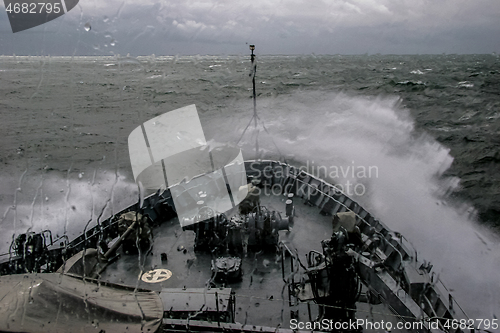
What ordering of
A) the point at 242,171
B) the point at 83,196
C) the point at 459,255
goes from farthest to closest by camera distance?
the point at 83,196 → the point at 459,255 → the point at 242,171

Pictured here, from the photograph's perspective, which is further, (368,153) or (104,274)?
(368,153)

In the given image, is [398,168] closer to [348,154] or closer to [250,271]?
[348,154]

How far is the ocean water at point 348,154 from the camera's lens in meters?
25.1

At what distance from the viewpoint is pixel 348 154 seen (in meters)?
41.7

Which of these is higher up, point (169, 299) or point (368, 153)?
point (169, 299)

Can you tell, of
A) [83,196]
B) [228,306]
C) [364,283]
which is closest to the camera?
[228,306]

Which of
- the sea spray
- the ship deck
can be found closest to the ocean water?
the sea spray

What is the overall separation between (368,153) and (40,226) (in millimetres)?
33168

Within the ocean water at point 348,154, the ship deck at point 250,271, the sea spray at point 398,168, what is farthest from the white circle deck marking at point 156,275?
the sea spray at point 398,168

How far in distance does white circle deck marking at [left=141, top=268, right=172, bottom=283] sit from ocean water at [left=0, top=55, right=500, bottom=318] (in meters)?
9.20

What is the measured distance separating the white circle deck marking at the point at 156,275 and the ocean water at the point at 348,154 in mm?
9201

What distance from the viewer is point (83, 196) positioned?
115ft

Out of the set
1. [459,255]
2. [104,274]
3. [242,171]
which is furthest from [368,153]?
[104,274]

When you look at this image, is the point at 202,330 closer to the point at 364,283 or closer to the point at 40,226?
the point at 364,283
